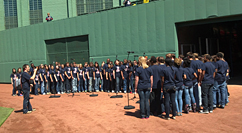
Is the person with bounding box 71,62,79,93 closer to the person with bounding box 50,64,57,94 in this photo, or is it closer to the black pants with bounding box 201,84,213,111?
the person with bounding box 50,64,57,94

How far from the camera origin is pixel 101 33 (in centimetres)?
1969

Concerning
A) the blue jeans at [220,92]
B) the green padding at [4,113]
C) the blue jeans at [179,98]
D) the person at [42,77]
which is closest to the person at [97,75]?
the person at [42,77]


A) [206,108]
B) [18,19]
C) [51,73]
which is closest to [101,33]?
[51,73]

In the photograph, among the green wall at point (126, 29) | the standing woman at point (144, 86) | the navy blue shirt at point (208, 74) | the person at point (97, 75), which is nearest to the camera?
the standing woman at point (144, 86)

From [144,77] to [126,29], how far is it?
10.5 m

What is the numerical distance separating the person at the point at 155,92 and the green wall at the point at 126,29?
7539 mm

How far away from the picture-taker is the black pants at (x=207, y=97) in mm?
8711

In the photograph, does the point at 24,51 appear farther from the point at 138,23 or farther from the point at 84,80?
the point at 138,23

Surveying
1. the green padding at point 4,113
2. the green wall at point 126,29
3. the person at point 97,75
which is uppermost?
the green wall at point 126,29

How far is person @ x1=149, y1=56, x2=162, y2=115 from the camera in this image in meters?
8.59

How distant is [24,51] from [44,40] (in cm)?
309

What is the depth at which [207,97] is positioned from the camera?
29.0ft

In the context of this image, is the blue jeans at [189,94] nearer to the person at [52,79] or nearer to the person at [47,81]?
the person at [52,79]

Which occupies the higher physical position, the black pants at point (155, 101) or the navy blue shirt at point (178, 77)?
the navy blue shirt at point (178, 77)
